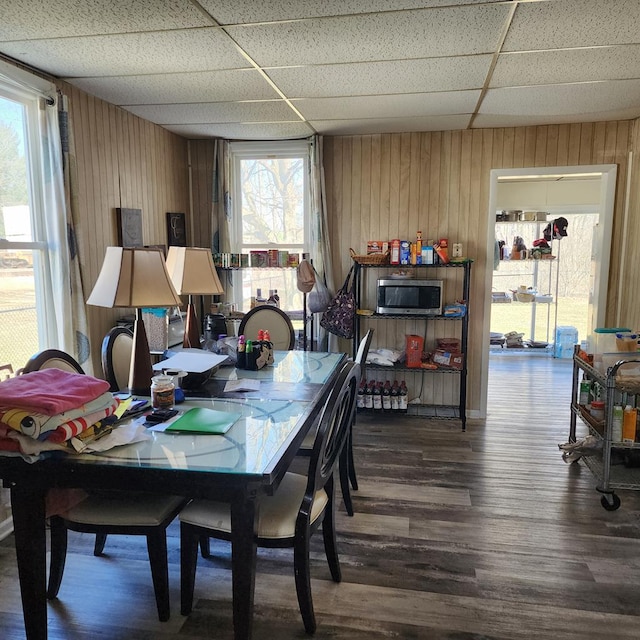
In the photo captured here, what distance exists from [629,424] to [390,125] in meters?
2.63

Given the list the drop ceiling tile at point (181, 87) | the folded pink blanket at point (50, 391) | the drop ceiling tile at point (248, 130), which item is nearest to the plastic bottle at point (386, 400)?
the drop ceiling tile at point (248, 130)

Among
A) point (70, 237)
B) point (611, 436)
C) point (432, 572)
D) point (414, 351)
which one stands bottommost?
point (432, 572)

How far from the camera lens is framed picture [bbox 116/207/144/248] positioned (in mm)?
3426

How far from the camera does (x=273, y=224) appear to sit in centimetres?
453

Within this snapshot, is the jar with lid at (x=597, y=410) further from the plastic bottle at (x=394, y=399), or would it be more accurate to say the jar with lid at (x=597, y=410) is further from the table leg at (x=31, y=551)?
the table leg at (x=31, y=551)

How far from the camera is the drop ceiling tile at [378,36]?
6.79ft

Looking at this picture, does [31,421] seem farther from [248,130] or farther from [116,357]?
[248,130]

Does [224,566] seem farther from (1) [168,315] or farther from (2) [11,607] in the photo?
(1) [168,315]

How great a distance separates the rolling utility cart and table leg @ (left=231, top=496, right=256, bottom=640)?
7.09ft

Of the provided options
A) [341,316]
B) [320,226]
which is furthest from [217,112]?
[341,316]

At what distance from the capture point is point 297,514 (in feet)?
6.00

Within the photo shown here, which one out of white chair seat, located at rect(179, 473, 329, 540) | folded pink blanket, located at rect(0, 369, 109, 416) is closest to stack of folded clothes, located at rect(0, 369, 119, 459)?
folded pink blanket, located at rect(0, 369, 109, 416)

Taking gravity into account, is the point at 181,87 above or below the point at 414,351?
above

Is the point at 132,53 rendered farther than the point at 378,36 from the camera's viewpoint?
Yes
